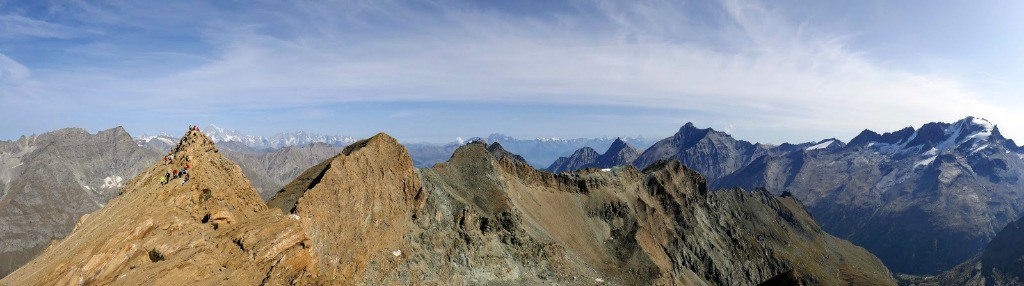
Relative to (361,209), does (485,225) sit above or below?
below

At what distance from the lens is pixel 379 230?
91.1 m

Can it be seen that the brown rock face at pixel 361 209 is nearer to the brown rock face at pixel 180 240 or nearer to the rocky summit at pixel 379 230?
the rocky summit at pixel 379 230

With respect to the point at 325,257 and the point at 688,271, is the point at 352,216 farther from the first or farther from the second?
the point at 688,271

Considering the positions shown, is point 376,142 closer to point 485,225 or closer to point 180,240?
point 485,225

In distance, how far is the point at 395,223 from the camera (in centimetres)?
9606

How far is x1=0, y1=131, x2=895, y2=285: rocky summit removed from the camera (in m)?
41.5

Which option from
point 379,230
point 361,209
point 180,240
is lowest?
point 379,230

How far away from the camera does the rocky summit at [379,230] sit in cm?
4150

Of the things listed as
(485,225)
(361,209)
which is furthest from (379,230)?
(485,225)

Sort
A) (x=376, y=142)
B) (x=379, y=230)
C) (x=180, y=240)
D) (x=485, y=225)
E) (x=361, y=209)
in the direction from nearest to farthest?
1. (x=180, y=240)
2. (x=361, y=209)
3. (x=379, y=230)
4. (x=376, y=142)
5. (x=485, y=225)

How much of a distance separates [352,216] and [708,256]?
150911 millimetres

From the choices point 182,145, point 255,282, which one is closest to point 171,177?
point 182,145

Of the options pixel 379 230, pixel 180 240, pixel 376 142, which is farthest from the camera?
pixel 376 142

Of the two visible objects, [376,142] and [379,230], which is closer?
[379,230]
